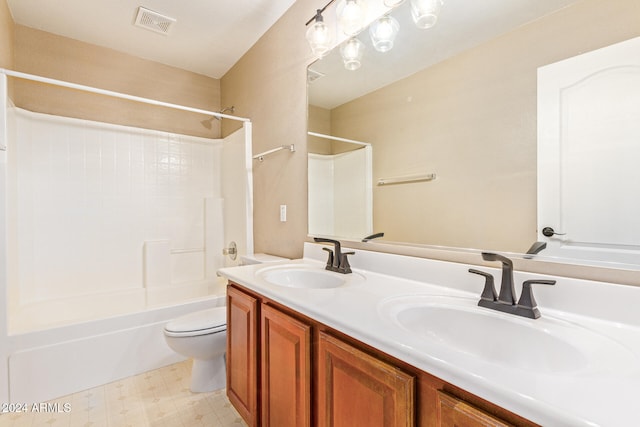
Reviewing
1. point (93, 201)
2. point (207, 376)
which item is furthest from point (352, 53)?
point (93, 201)

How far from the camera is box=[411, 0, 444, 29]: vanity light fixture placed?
4.08ft

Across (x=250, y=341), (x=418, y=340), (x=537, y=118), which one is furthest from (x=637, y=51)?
(x=250, y=341)

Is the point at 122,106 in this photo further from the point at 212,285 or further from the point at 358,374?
the point at 358,374

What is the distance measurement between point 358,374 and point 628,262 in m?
0.77

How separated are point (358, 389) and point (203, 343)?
48.7 inches

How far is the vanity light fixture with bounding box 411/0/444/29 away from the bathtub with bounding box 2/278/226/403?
2142 millimetres

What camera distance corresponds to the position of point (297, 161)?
2.01 meters

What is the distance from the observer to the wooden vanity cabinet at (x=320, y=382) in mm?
608

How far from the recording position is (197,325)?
1738 mm

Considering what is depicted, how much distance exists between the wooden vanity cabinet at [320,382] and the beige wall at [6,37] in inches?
84.7

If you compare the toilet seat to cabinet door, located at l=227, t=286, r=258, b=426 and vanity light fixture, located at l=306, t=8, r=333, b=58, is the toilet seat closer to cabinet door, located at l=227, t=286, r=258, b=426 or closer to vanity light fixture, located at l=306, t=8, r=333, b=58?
cabinet door, located at l=227, t=286, r=258, b=426

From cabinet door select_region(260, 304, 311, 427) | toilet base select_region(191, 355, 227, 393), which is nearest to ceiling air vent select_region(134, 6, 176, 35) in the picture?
cabinet door select_region(260, 304, 311, 427)

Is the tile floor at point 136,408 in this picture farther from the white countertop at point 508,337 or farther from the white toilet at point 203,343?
the white countertop at point 508,337

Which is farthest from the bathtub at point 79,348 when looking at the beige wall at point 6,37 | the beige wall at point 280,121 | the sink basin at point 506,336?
the sink basin at point 506,336
